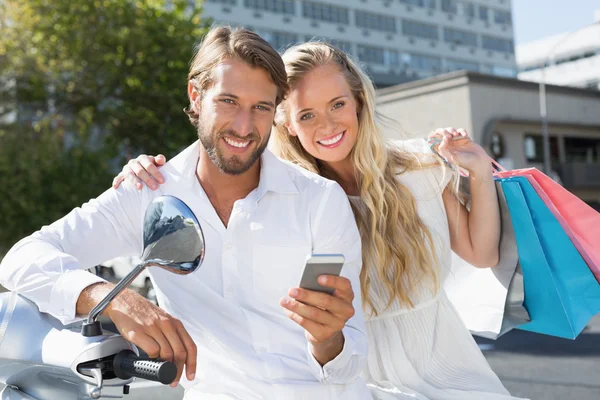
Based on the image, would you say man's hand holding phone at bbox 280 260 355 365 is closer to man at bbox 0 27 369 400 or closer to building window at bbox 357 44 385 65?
man at bbox 0 27 369 400

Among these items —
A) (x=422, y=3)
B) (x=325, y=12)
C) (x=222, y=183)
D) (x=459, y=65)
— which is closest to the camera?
(x=222, y=183)

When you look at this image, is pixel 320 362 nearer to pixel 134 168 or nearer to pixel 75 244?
pixel 75 244

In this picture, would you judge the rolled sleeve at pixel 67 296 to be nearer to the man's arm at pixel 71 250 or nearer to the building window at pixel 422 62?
the man's arm at pixel 71 250

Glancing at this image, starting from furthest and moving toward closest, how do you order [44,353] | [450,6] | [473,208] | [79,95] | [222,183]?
[450,6] → [79,95] → [473,208] → [222,183] → [44,353]

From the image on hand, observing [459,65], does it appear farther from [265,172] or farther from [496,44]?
[265,172]

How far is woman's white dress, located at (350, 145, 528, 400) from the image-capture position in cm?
282

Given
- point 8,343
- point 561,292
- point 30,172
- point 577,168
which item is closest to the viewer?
point 8,343

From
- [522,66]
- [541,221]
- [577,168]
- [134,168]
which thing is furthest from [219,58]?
[522,66]

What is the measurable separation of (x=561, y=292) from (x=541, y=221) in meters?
0.29

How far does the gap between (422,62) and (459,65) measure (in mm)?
4852

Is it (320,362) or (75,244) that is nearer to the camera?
(320,362)

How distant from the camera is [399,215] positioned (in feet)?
10.1

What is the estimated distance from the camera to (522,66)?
8262 cm

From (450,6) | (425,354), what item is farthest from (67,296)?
(450,6)
